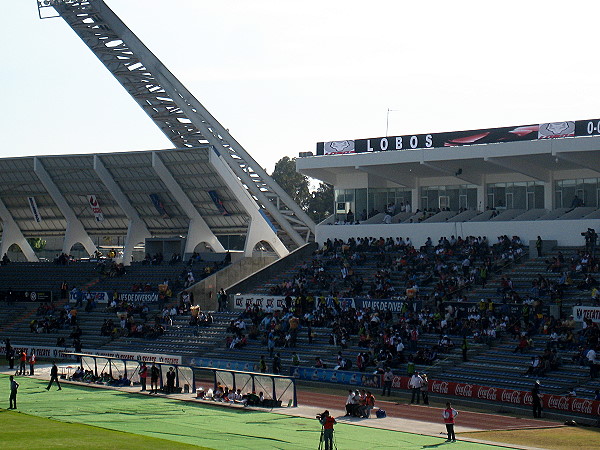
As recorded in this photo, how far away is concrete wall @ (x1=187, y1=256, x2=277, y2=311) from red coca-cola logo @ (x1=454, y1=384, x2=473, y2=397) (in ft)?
86.4

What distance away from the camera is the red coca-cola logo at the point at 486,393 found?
39.4 meters

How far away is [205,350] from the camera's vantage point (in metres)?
54.1

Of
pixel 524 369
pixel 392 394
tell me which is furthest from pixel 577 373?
pixel 392 394

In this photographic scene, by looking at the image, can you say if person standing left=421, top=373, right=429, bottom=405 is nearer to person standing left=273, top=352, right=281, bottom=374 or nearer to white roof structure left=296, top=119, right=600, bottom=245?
person standing left=273, top=352, right=281, bottom=374

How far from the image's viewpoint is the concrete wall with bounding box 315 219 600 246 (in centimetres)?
5366

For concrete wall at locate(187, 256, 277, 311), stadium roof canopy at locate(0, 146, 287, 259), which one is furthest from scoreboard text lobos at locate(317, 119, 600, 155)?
concrete wall at locate(187, 256, 277, 311)

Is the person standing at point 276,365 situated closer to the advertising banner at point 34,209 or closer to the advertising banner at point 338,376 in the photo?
the advertising banner at point 338,376

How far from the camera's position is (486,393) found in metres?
39.6

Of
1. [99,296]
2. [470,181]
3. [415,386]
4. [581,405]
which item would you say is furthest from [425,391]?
[99,296]

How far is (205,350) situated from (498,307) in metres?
15.8

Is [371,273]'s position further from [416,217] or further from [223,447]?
[223,447]

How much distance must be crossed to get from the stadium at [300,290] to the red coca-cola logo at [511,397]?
0.09 metres

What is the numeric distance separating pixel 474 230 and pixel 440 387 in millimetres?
17752

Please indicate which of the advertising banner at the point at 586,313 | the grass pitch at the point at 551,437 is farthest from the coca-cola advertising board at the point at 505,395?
the advertising banner at the point at 586,313
